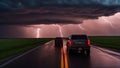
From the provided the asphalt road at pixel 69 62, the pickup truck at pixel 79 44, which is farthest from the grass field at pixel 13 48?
the pickup truck at pixel 79 44

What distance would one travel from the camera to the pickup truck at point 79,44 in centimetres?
3050

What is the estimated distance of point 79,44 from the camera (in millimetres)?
30609

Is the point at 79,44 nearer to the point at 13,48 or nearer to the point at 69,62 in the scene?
the point at 69,62

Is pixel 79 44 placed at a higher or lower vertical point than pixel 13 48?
A: higher

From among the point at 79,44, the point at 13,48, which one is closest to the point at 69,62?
the point at 79,44

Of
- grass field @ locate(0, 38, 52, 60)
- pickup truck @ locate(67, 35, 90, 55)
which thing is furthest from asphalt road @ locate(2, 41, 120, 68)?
grass field @ locate(0, 38, 52, 60)

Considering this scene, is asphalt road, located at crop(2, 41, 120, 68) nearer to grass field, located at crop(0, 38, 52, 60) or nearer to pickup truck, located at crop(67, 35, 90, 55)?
pickup truck, located at crop(67, 35, 90, 55)

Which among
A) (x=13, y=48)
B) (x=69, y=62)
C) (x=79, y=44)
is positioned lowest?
(x=69, y=62)

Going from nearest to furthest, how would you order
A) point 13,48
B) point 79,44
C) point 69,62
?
point 69,62 < point 79,44 < point 13,48

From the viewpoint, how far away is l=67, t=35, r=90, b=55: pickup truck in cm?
3050

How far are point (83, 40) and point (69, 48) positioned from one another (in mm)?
1750

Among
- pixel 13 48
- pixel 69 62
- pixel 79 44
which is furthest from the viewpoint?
pixel 13 48

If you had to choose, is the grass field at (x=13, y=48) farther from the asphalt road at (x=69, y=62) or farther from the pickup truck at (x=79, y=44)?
the pickup truck at (x=79, y=44)

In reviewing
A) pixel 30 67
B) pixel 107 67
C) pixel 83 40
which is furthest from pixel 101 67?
pixel 83 40
